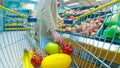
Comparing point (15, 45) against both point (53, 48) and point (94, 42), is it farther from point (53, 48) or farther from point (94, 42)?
point (94, 42)

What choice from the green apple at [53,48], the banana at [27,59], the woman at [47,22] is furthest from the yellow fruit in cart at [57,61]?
the banana at [27,59]

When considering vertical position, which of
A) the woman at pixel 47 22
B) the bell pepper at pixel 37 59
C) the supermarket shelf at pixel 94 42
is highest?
the woman at pixel 47 22

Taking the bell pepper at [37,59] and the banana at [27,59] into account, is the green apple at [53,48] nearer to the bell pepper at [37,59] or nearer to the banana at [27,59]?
the bell pepper at [37,59]

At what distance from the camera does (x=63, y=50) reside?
1714 millimetres

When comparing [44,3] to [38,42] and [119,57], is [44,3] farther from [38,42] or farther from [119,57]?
[119,57]

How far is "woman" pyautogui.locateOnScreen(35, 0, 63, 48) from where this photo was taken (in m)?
1.85

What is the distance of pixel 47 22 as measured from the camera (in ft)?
6.14

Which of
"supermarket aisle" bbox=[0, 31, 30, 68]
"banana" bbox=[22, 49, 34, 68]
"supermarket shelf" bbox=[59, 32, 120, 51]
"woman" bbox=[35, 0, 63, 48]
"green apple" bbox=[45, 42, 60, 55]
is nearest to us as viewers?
"supermarket shelf" bbox=[59, 32, 120, 51]

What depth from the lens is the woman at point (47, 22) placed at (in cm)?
185

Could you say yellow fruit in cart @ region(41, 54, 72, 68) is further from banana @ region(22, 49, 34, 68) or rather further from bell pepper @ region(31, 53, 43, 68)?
banana @ region(22, 49, 34, 68)

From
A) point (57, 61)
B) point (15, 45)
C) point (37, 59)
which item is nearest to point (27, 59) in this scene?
point (37, 59)

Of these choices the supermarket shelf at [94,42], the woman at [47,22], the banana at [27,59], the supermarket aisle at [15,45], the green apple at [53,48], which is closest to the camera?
the supermarket shelf at [94,42]

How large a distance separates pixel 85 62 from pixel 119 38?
0.54m

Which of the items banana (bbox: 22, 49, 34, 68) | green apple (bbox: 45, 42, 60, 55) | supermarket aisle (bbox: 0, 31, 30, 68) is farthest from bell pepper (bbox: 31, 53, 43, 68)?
supermarket aisle (bbox: 0, 31, 30, 68)
